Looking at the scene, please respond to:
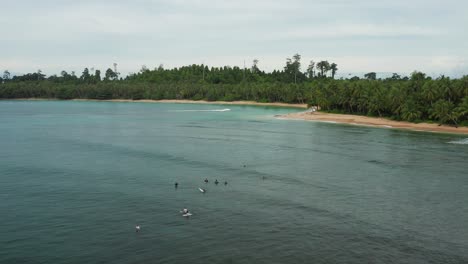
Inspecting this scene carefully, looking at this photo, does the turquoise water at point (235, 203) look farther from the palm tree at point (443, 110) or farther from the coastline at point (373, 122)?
the palm tree at point (443, 110)

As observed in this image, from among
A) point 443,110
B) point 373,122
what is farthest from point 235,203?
point 373,122

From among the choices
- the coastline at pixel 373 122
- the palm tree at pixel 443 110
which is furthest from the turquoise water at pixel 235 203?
the palm tree at pixel 443 110

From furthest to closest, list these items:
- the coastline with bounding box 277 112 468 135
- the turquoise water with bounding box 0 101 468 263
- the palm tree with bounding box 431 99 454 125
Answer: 1. the coastline with bounding box 277 112 468 135
2. the palm tree with bounding box 431 99 454 125
3. the turquoise water with bounding box 0 101 468 263

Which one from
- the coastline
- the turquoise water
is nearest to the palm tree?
the coastline

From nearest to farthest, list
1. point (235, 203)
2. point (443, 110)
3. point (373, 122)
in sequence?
point (235, 203) < point (443, 110) < point (373, 122)

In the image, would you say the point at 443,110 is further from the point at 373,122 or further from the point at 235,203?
the point at 235,203

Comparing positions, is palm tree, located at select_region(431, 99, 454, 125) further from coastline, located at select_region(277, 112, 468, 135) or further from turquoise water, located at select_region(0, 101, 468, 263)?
turquoise water, located at select_region(0, 101, 468, 263)

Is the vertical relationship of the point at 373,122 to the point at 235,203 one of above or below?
above

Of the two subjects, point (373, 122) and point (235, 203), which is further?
point (373, 122)
